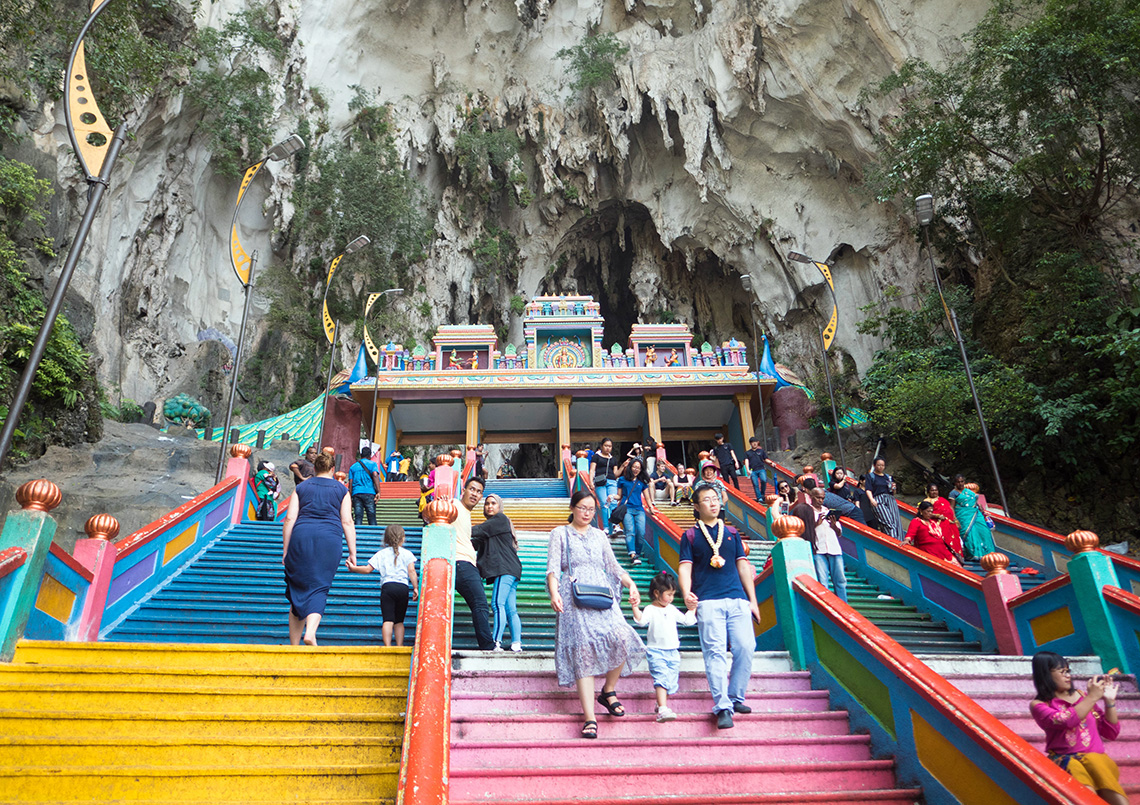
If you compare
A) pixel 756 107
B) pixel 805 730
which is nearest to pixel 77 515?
pixel 805 730

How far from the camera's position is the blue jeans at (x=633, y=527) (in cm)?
811

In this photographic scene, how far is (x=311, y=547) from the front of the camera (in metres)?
4.52

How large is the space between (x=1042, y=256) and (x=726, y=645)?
49.8 feet

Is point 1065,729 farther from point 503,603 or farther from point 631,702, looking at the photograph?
point 503,603

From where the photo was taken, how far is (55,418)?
12.3 metres

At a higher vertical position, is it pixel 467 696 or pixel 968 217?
pixel 968 217

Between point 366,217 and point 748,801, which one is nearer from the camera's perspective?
point 748,801

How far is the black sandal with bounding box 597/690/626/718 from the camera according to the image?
370 centimetres

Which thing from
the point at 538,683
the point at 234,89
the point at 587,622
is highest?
A: the point at 234,89

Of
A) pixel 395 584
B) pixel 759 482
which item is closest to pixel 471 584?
pixel 395 584

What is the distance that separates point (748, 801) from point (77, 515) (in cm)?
1035

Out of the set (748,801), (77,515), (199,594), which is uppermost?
(77,515)

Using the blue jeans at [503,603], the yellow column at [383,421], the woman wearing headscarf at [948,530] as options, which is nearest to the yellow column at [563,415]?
the yellow column at [383,421]

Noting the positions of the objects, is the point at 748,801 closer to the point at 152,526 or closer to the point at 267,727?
the point at 267,727
